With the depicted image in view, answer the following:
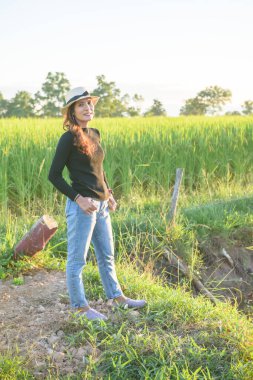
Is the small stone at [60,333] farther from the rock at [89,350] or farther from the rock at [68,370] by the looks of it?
the rock at [68,370]

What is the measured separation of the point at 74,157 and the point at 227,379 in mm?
1691

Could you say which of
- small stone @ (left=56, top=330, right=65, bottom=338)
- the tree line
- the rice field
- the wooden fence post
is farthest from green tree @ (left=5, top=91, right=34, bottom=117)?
small stone @ (left=56, top=330, right=65, bottom=338)

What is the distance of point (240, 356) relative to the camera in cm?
374

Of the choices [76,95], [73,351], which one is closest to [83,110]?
[76,95]

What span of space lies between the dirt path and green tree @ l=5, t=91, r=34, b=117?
1099 inches

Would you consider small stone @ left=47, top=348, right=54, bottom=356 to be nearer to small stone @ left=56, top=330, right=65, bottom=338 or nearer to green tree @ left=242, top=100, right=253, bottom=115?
small stone @ left=56, top=330, right=65, bottom=338

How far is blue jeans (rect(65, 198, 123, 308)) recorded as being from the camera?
3.98 metres

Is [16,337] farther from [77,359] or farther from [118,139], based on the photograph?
[118,139]

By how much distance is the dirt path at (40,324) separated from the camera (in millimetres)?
3695

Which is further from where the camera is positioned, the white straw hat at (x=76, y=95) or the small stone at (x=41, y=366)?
the white straw hat at (x=76, y=95)

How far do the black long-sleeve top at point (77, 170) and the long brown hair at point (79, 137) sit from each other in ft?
0.09

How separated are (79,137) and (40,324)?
1.33m

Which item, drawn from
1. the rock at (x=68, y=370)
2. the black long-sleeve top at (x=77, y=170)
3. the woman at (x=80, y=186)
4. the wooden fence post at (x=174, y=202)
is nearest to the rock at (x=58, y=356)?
the rock at (x=68, y=370)

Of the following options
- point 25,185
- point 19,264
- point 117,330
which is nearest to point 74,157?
point 117,330
